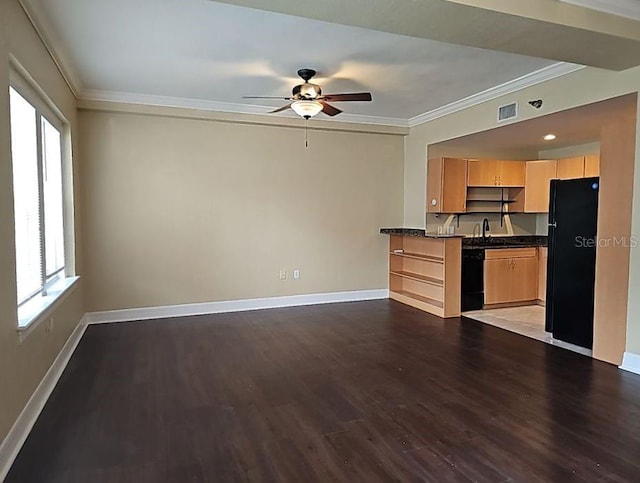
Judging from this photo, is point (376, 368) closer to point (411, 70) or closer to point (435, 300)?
point (435, 300)

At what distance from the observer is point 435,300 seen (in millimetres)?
5855

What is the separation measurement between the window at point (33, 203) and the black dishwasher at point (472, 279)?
4.74 m

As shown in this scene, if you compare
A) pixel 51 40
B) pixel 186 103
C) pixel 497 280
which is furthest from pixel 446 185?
pixel 51 40

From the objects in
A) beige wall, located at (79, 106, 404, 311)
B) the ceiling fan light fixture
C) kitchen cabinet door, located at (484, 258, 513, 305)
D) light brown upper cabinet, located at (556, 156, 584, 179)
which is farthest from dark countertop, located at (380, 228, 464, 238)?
the ceiling fan light fixture

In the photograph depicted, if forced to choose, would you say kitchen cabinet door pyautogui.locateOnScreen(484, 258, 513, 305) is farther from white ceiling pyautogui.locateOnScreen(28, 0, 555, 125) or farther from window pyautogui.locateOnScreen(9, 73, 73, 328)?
window pyautogui.locateOnScreen(9, 73, 73, 328)

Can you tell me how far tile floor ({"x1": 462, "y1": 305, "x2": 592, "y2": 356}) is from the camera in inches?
177

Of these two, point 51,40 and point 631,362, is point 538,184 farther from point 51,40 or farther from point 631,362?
point 51,40

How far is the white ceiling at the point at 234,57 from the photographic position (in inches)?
119

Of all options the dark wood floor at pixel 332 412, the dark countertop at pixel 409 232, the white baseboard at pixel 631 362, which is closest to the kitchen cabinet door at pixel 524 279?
the dark countertop at pixel 409 232

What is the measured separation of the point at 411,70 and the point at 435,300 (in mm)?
3074

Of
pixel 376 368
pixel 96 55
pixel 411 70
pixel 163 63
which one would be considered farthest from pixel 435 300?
pixel 96 55

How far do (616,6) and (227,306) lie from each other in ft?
16.4

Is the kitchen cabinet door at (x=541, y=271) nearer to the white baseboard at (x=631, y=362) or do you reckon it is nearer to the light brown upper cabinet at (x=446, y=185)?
the light brown upper cabinet at (x=446, y=185)

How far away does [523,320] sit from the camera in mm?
5379
